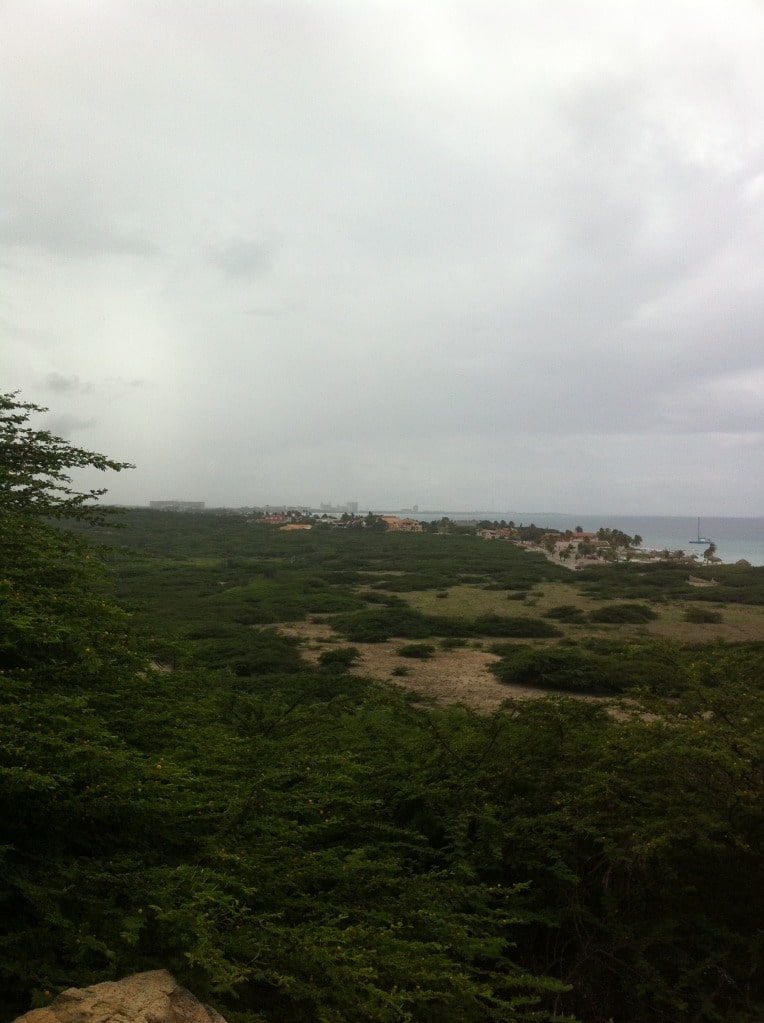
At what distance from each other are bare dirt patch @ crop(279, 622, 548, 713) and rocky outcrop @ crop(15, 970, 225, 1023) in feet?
32.3

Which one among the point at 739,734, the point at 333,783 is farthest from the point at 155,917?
the point at 739,734

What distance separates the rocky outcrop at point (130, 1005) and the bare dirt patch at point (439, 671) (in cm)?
984

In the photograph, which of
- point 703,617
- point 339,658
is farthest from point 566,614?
point 339,658

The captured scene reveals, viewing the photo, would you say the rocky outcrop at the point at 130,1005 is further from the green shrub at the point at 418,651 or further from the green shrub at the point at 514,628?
the green shrub at the point at 514,628

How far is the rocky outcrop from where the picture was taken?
2.90 m

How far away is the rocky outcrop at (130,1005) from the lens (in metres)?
2.90

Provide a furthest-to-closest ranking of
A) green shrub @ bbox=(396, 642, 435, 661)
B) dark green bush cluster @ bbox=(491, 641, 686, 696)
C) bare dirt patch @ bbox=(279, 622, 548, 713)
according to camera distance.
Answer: green shrub @ bbox=(396, 642, 435, 661), dark green bush cluster @ bbox=(491, 641, 686, 696), bare dirt patch @ bbox=(279, 622, 548, 713)

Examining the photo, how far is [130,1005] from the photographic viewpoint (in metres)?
3.04

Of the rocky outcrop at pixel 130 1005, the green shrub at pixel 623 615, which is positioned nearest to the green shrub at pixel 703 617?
the green shrub at pixel 623 615

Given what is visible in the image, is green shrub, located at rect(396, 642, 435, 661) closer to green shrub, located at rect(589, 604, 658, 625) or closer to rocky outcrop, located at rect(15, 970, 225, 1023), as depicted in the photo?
green shrub, located at rect(589, 604, 658, 625)

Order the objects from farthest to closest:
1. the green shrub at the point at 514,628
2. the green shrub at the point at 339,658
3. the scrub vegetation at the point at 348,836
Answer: the green shrub at the point at 514,628, the green shrub at the point at 339,658, the scrub vegetation at the point at 348,836

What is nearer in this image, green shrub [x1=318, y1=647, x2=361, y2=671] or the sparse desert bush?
green shrub [x1=318, y1=647, x2=361, y2=671]

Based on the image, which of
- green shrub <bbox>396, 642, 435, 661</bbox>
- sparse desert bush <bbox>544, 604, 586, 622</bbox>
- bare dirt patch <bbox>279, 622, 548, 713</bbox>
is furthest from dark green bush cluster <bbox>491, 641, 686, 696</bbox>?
sparse desert bush <bbox>544, 604, 586, 622</bbox>

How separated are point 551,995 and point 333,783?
245cm
